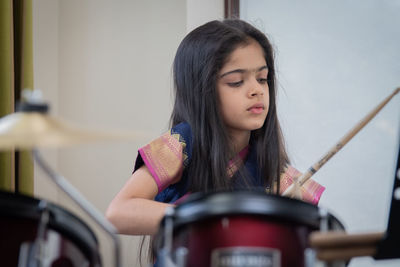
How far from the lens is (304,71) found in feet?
6.47

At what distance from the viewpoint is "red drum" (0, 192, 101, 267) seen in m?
0.68

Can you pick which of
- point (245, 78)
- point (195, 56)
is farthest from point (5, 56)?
point (245, 78)

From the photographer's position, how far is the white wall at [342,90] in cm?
183

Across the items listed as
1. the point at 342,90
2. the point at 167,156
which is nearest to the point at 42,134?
the point at 167,156

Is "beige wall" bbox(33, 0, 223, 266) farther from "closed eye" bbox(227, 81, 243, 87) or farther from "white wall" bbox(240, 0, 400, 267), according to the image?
"closed eye" bbox(227, 81, 243, 87)

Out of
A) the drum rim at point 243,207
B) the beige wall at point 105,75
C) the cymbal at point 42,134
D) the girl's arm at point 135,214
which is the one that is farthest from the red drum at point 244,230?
the beige wall at point 105,75

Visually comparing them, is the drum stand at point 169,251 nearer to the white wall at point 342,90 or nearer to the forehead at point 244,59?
the forehead at point 244,59

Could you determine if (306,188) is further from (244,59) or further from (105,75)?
(105,75)

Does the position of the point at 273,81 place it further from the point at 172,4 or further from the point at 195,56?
the point at 172,4

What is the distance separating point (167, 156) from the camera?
119cm

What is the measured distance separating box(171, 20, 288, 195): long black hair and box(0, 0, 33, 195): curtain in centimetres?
64

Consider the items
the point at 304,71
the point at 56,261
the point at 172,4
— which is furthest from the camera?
the point at 172,4

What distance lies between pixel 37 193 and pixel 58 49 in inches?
24.5

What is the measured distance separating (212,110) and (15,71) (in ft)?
2.86
